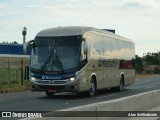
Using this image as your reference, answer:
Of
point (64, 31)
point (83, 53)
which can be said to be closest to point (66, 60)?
point (83, 53)

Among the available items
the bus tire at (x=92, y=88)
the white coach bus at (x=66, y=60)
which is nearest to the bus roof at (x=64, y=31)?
the white coach bus at (x=66, y=60)

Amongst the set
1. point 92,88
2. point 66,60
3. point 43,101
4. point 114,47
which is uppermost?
point 114,47

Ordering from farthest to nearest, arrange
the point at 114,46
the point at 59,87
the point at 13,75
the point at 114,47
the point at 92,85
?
the point at 13,75 → the point at 114,47 → the point at 114,46 → the point at 92,85 → the point at 59,87

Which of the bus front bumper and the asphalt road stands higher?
the bus front bumper

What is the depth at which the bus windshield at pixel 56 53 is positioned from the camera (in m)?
22.8

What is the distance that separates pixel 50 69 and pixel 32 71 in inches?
39.7

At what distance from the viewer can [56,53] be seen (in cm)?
2300

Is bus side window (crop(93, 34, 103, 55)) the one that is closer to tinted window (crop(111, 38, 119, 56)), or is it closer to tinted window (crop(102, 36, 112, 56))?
tinted window (crop(102, 36, 112, 56))

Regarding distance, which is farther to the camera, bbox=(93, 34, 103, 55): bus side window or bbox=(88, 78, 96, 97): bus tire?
bbox=(93, 34, 103, 55): bus side window

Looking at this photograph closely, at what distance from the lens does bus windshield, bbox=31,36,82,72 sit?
22.8 metres

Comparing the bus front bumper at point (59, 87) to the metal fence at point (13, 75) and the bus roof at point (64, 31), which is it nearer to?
the bus roof at point (64, 31)

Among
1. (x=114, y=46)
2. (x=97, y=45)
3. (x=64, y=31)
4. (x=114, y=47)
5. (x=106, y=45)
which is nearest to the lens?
(x=64, y=31)

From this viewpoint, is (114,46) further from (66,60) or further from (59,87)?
(59,87)

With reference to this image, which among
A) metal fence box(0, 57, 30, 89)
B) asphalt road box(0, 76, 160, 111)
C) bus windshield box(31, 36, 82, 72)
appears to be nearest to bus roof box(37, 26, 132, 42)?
bus windshield box(31, 36, 82, 72)
